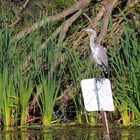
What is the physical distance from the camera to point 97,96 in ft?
18.6

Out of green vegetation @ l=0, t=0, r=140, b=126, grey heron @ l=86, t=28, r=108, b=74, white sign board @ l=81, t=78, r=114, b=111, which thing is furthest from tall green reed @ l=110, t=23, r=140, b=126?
white sign board @ l=81, t=78, r=114, b=111

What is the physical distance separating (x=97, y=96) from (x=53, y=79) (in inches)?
124

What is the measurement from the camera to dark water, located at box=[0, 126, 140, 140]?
25.2ft

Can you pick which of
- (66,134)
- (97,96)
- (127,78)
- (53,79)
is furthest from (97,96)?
(53,79)

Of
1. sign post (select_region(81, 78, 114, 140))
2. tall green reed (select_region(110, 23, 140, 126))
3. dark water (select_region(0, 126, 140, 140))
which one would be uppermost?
tall green reed (select_region(110, 23, 140, 126))

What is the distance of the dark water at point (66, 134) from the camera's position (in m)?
7.67

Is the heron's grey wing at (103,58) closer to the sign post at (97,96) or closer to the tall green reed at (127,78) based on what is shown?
the tall green reed at (127,78)

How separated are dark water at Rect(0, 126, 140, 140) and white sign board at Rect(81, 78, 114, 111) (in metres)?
1.89

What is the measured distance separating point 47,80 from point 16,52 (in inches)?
23.8

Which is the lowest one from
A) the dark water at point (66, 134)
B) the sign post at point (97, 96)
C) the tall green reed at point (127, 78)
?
the dark water at point (66, 134)

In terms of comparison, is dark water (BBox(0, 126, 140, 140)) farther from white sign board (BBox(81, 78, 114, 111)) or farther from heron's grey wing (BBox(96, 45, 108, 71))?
white sign board (BBox(81, 78, 114, 111))

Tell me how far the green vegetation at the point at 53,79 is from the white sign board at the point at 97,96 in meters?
2.53

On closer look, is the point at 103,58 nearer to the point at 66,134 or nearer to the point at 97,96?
the point at 66,134

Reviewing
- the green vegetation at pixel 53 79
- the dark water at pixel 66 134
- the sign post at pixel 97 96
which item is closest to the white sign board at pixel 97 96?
the sign post at pixel 97 96
